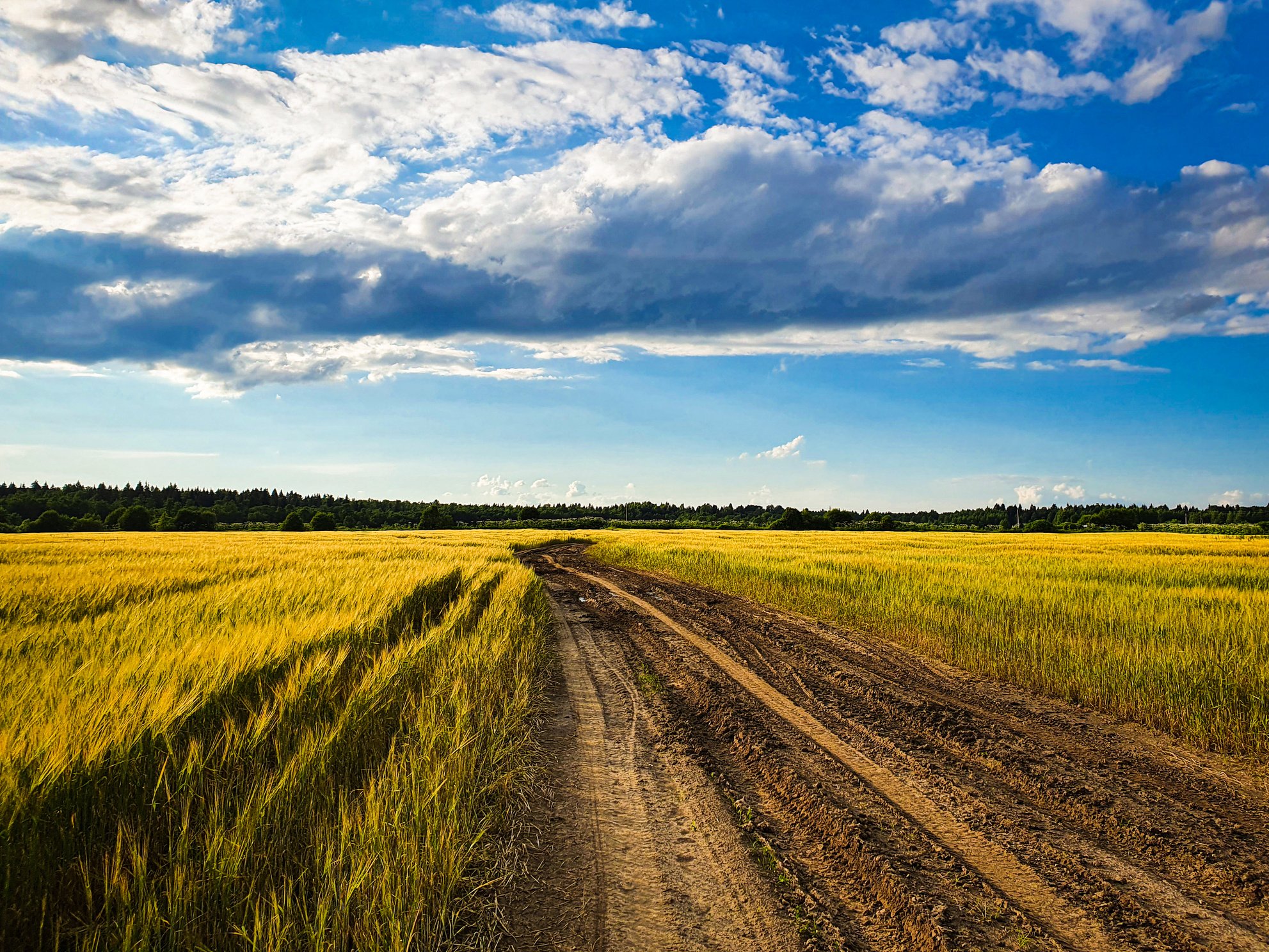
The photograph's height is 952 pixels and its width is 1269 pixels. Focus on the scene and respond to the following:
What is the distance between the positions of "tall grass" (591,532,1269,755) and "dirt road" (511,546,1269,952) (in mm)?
721

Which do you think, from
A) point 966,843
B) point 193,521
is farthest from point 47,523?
point 966,843

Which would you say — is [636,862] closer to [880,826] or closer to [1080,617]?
[880,826]

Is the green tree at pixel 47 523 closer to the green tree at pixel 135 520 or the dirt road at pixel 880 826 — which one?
the green tree at pixel 135 520

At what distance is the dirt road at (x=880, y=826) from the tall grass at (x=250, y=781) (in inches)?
26.0

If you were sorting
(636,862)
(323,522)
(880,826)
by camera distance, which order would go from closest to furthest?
(636,862), (880,826), (323,522)

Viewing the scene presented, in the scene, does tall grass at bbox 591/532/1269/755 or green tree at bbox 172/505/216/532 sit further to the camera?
green tree at bbox 172/505/216/532

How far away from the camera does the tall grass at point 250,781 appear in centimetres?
286

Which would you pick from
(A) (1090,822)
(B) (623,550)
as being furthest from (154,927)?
(B) (623,550)

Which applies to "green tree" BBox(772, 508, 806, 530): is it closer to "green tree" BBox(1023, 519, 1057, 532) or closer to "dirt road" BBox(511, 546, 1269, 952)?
"green tree" BBox(1023, 519, 1057, 532)

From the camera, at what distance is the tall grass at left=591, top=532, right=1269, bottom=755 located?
7129 mm

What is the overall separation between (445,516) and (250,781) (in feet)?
330

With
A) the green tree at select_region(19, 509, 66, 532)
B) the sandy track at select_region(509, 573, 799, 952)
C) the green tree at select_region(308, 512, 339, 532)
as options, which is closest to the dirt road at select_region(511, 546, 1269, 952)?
the sandy track at select_region(509, 573, 799, 952)

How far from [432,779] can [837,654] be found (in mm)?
7689

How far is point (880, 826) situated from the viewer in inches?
178
